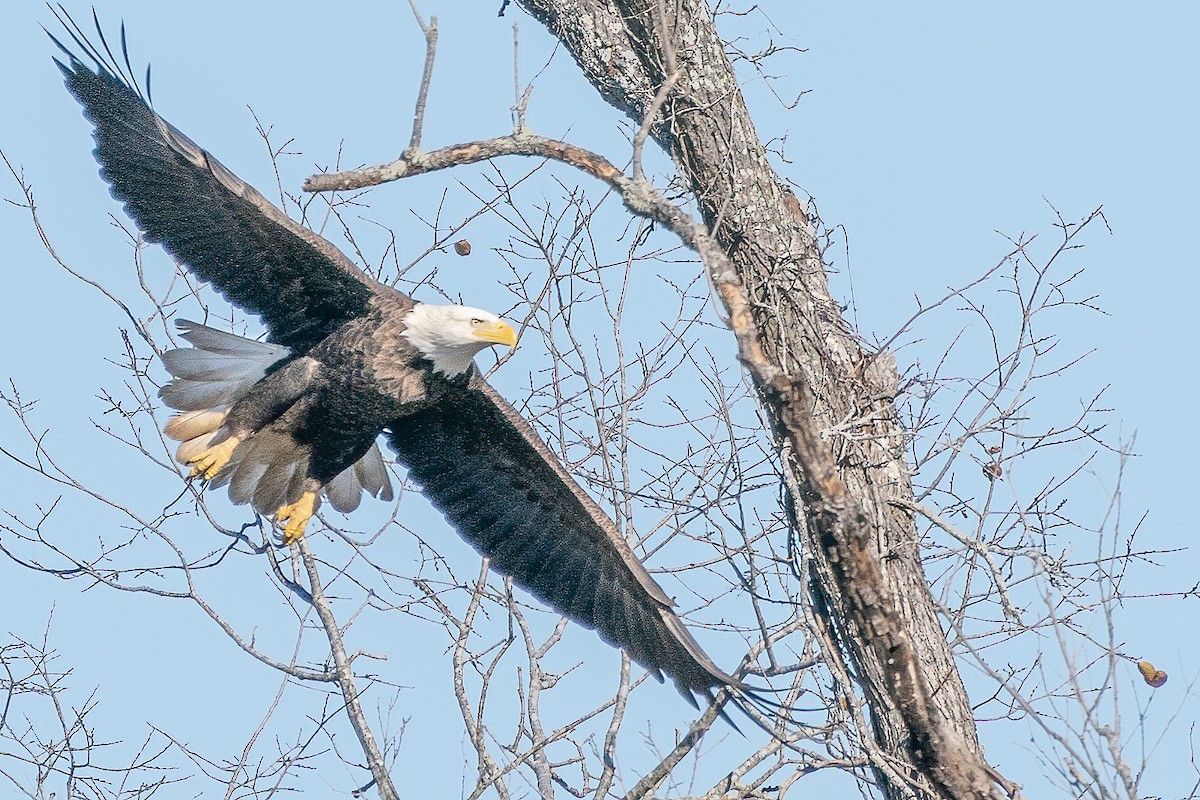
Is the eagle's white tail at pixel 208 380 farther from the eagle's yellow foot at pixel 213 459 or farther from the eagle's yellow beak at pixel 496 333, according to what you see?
the eagle's yellow beak at pixel 496 333

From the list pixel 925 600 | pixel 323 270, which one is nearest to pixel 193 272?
pixel 323 270

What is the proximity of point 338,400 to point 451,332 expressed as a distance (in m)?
0.61

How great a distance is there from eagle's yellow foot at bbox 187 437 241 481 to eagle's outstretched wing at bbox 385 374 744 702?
0.76 m

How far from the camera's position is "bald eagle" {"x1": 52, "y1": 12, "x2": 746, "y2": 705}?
497 centimetres

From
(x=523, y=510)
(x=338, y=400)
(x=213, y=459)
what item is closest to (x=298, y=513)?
(x=213, y=459)

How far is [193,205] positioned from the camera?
498 centimetres

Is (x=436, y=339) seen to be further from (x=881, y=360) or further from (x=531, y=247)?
(x=881, y=360)

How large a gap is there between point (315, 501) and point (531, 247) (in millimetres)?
1441

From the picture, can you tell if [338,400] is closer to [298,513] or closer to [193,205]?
[298,513]

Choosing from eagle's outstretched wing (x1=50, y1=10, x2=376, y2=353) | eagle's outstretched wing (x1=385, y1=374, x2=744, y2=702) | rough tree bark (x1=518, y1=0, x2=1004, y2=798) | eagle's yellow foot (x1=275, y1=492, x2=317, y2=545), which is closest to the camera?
rough tree bark (x1=518, y1=0, x2=1004, y2=798)

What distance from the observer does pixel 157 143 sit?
489 cm

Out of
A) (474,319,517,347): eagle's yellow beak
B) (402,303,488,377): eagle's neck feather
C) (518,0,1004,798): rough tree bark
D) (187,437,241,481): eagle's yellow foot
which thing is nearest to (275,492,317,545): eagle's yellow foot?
(187,437,241,481): eagle's yellow foot

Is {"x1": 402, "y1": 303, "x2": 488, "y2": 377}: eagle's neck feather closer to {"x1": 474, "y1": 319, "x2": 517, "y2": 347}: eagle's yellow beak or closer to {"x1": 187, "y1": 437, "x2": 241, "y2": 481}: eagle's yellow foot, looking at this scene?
{"x1": 474, "y1": 319, "x2": 517, "y2": 347}: eagle's yellow beak

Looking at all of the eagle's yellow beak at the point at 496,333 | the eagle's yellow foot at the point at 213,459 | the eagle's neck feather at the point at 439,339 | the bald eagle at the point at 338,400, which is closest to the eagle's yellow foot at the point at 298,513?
the bald eagle at the point at 338,400
